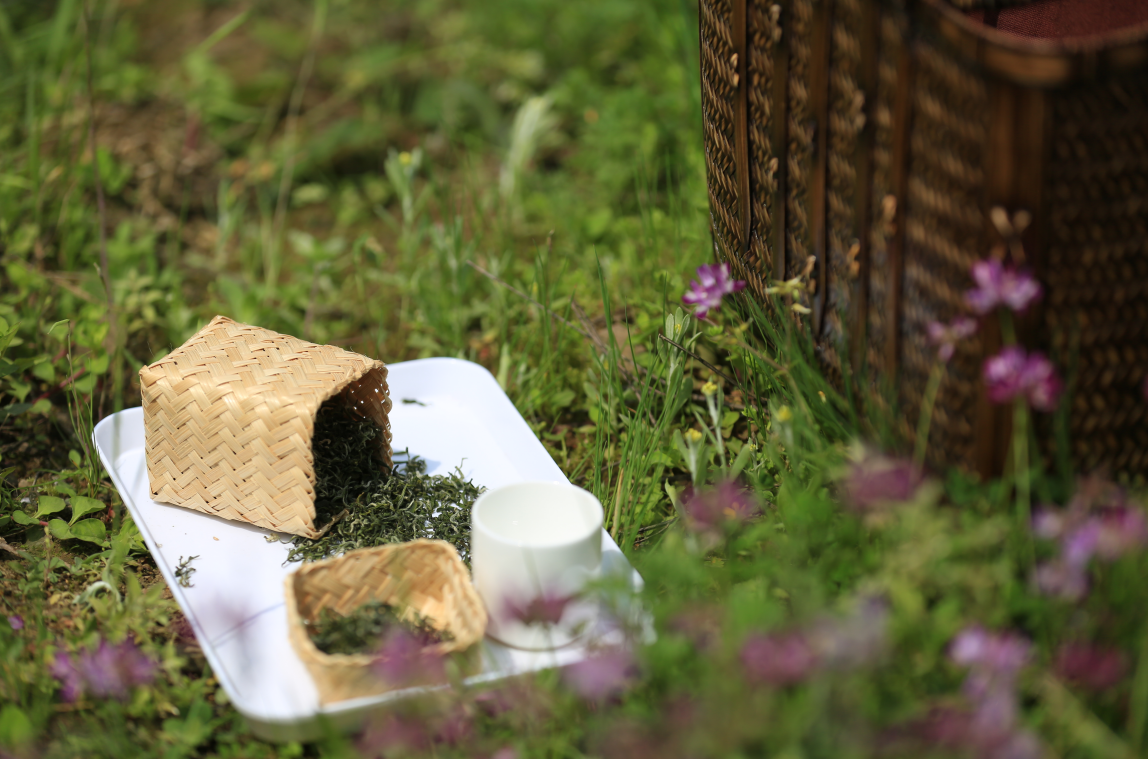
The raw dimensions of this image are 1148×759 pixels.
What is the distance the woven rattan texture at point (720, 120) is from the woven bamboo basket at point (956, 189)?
127mm

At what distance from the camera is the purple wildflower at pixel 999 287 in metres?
1.42

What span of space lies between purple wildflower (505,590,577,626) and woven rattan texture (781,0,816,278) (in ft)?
2.81

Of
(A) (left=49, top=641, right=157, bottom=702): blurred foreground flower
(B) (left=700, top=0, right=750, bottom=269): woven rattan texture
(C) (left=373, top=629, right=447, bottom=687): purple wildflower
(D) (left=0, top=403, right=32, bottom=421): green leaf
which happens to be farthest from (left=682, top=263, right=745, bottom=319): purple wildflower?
(D) (left=0, top=403, right=32, bottom=421): green leaf

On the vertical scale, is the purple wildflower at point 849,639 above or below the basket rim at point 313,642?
above

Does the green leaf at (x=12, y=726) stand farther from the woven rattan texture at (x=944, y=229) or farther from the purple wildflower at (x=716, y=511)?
the woven rattan texture at (x=944, y=229)

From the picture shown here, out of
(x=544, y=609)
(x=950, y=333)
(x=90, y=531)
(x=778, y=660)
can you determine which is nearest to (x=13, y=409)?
(x=90, y=531)

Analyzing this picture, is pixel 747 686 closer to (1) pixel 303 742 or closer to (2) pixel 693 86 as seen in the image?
(1) pixel 303 742

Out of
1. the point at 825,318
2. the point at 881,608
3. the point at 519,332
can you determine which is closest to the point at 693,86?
the point at 519,332

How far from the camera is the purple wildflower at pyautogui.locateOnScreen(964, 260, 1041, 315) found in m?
1.42

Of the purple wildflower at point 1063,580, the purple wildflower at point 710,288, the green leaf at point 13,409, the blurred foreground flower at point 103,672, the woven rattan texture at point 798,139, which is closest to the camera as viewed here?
the purple wildflower at point 1063,580

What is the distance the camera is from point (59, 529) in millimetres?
2059

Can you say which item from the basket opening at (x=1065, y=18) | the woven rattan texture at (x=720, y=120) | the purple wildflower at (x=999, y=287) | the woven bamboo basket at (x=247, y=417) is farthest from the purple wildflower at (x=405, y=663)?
the basket opening at (x=1065, y=18)

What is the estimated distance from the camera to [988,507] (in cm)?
152

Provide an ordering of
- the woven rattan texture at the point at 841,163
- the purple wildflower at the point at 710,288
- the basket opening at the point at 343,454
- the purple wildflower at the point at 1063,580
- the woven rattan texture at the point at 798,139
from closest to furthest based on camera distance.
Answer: the purple wildflower at the point at 1063,580 < the woven rattan texture at the point at 841,163 < the woven rattan texture at the point at 798,139 < the purple wildflower at the point at 710,288 < the basket opening at the point at 343,454
